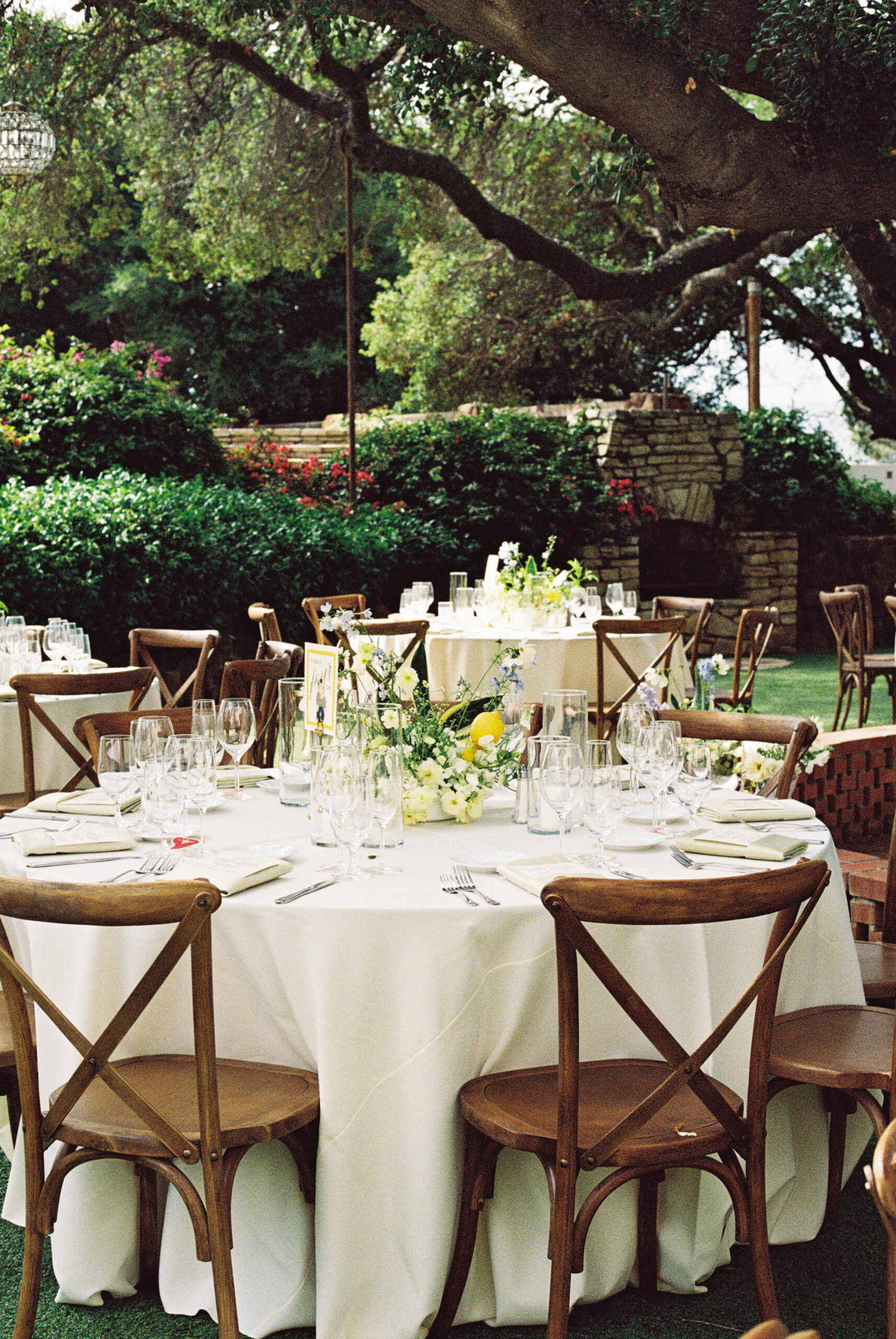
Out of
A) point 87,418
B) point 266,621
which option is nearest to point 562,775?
point 266,621

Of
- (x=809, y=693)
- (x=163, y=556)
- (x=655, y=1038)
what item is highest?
(x=163, y=556)

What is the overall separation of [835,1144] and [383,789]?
1240 millimetres

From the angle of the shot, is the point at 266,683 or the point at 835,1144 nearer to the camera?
the point at 835,1144

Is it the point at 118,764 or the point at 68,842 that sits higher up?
the point at 118,764

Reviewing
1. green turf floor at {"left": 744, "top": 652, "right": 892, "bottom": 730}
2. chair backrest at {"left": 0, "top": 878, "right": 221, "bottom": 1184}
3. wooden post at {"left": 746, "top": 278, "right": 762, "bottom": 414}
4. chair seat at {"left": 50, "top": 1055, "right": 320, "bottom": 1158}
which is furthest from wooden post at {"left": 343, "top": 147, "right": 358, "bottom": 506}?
chair backrest at {"left": 0, "top": 878, "right": 221, "bottom": 1184}

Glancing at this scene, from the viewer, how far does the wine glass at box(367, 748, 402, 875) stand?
240cm

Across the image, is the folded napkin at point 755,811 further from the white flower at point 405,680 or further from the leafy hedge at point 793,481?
the leafy hedge at point 793,481

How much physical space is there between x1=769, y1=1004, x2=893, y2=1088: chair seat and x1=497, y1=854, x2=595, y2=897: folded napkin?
464 mm

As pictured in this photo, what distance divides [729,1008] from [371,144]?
8147 mm

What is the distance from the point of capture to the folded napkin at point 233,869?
2328mm

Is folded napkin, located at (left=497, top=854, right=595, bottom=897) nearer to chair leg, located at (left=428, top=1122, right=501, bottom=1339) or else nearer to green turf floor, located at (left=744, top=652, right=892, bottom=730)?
chair leg, located at (left=428, top=1122, right=501, bottom=1339)

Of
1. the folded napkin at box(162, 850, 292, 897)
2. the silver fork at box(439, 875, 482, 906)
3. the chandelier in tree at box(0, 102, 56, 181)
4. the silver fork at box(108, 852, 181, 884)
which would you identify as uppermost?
the chandelier in tree at box(0, 102, 56, 181)

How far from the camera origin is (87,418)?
10.5m

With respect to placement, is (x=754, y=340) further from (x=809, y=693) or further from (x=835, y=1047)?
(x=835, y=1047)
